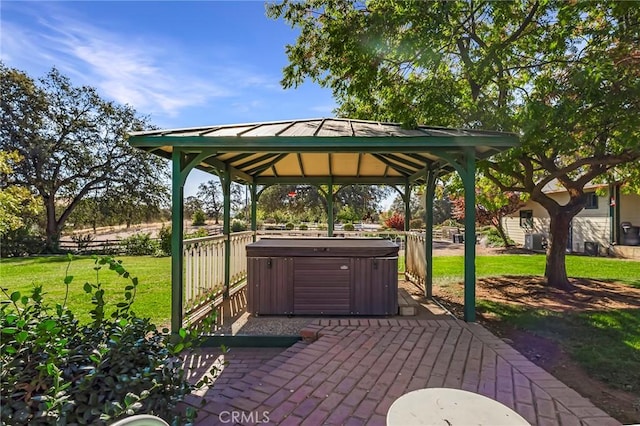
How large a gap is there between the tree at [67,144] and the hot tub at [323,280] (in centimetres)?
1582

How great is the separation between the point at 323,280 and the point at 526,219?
16.1m

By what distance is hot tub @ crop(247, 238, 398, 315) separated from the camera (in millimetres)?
4668

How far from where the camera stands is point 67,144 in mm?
18703

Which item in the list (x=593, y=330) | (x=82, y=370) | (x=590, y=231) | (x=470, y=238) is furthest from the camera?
(x=590, y=231)

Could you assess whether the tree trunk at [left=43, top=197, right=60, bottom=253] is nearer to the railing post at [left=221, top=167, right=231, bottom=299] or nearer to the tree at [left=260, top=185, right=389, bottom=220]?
the tree at [left=260, top=185, right=389, bottom=220]

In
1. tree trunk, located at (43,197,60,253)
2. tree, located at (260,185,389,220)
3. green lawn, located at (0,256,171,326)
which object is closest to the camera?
green lawn, located at (0,256,171,326)

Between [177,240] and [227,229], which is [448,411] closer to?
[177,240]

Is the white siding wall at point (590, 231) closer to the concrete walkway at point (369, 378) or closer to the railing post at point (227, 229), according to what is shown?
the concrete walkway at point (369, 378)

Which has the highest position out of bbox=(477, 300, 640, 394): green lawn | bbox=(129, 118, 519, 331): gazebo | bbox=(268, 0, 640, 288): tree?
bbox=(268, 0, 640, 288): tree

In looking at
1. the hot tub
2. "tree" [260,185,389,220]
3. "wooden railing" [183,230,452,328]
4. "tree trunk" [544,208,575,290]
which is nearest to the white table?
"wooden railing" [183,230,452,328]

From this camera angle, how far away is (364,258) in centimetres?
466

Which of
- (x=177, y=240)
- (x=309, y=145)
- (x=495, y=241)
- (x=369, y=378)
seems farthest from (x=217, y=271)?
(x=495, y=241)

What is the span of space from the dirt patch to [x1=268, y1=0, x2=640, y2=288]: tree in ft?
2.38

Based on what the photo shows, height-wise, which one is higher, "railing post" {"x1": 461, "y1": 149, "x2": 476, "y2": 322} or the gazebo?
Answer: the gazebo
